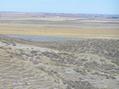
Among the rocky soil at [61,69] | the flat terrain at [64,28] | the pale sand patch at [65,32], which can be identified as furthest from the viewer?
the flat terrain at [64,28]

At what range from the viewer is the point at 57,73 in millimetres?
13367

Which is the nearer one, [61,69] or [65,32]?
[61,69]

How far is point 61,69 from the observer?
1451 cm

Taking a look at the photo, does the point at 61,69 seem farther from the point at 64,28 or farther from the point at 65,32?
the point at 64,28

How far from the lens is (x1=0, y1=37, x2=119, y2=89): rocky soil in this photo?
35.9 feet

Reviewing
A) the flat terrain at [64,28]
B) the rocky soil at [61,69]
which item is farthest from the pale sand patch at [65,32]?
the rocky soil at [61,69]

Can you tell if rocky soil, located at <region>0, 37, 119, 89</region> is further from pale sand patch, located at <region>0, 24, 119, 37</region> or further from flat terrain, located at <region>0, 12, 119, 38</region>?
pale sand patch, located at <region>0, 24, 119, 37</region>

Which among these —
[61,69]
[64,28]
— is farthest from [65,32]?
[61,69]

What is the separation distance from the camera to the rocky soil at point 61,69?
35.9 ft

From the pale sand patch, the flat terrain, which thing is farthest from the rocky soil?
the pale sand patch

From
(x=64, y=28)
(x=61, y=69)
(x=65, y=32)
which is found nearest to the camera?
(x=61, y=69)

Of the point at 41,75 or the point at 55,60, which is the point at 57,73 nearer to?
the point at 41,75

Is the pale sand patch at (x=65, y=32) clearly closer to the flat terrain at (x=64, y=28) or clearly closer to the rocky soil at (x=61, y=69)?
the flat terrain at (x=64, y=28)

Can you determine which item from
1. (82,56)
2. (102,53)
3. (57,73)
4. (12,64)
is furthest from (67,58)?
(12,64)
